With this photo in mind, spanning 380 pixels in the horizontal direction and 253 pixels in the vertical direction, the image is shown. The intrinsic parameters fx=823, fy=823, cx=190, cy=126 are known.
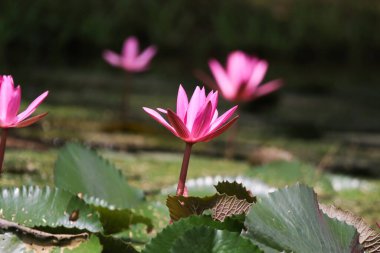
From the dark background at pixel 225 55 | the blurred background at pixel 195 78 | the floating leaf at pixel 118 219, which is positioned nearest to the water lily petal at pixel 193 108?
the floating leaf at pixel 118 219

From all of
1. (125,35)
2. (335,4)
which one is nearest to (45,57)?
(125,35)

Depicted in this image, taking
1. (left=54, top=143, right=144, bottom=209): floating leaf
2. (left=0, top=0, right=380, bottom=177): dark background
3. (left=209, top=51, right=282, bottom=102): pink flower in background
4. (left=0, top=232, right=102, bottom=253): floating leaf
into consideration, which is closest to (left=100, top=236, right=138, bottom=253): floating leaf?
(left=0, top=232, right=102, bottom=253): floating leaf

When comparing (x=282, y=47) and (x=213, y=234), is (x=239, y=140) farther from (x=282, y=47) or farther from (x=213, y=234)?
(x=282, y=47)

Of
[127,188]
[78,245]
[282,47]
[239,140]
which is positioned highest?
[78,245]

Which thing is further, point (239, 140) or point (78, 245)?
point (239, 140)

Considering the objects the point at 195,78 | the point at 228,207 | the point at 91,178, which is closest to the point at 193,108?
the point at 228,207

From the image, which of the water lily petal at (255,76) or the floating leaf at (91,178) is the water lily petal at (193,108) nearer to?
the floating leaf at (91,178)

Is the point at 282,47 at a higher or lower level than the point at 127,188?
lower
